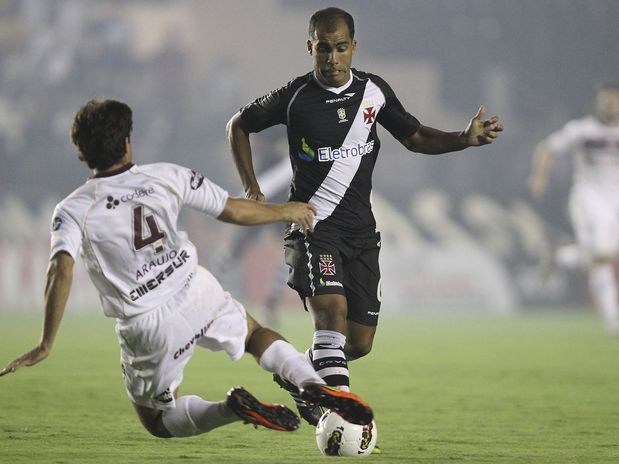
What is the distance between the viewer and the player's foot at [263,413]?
467 centimetres

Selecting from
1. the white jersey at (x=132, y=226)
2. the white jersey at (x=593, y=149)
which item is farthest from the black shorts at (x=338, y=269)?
the white jersey at (x=593, y=149)

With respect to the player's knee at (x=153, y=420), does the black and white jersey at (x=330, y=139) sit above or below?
above

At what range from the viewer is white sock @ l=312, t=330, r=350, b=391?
5801mm

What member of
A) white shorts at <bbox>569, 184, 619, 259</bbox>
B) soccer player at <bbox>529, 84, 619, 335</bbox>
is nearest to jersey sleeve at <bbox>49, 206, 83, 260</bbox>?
soccer player at <bbox>529, 84, 619, 335</bbox>

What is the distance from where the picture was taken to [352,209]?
20.6ft

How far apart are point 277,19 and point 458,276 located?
7.72 metres

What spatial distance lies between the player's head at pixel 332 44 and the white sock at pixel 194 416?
1901mm

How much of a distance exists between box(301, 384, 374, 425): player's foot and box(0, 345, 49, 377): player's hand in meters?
1.05

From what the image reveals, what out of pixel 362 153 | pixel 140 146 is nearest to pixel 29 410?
pixel 362 153

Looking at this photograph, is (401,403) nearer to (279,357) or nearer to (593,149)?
(279,357)

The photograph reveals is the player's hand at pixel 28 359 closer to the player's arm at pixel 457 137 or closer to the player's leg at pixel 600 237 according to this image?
the player's arm at pixel 457 137

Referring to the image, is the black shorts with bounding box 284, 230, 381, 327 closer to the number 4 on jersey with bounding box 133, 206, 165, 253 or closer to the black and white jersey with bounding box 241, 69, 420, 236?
the black and white jersey with bounding box 241, 69, 420, 236

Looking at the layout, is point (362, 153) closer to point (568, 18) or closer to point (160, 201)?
point (160, 201)

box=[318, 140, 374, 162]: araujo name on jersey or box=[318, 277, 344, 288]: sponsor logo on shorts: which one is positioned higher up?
box=[318, 140, 374, 162]: araujo name on jersey
